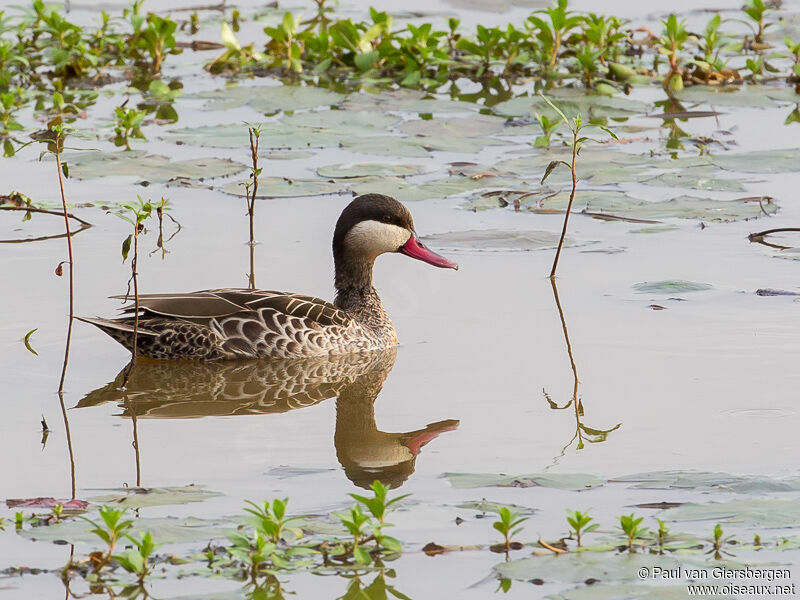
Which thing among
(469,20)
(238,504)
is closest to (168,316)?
(238,504)

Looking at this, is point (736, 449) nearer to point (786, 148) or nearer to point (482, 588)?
point (482, 588)

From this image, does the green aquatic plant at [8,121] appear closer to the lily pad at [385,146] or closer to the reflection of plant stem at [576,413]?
the lily pad at [385,146]

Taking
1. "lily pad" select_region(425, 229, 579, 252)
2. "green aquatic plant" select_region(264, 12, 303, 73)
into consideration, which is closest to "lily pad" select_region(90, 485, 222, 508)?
"lily pad" select_region(425, 229, 579, 252)

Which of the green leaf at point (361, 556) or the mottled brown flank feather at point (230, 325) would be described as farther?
the mottled brown flank feather at point (230, 325)

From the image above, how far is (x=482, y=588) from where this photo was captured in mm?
5684

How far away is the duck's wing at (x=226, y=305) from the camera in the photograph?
920cm

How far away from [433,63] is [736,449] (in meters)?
9.21

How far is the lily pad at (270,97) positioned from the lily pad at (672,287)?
575cm

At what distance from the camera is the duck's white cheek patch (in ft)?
32.6

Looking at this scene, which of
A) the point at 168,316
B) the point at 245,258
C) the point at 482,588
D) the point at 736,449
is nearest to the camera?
the point at 482,588

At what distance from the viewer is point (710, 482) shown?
21.7 ft

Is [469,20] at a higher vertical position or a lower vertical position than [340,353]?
higher

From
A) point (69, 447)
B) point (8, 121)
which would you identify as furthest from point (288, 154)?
point (69, 447)

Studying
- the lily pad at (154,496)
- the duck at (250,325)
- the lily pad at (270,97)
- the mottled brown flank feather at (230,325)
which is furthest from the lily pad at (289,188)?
the lily pad at (154,496)
